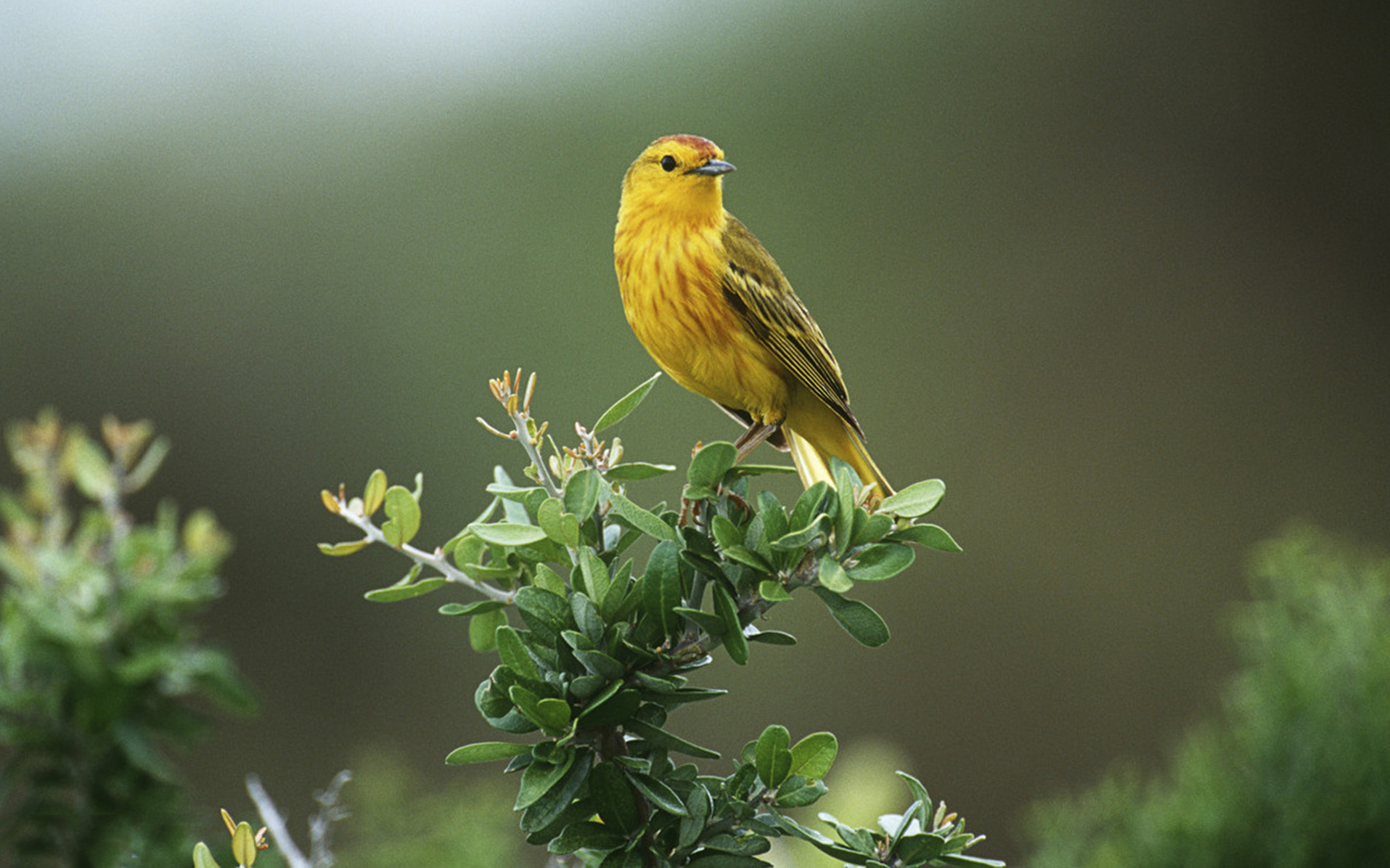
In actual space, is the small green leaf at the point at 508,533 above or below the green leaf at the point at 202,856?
above

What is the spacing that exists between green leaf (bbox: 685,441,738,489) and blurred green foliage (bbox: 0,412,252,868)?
74cm

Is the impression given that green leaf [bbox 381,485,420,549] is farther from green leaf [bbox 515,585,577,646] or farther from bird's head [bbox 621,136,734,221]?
bird's head [bbox 621,136,734,221]

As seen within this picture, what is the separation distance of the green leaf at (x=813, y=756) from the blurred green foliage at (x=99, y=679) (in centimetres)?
74

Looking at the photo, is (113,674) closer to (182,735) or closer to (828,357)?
(182,735)

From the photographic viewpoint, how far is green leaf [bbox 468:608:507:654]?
109cm

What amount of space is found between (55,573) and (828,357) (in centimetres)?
117

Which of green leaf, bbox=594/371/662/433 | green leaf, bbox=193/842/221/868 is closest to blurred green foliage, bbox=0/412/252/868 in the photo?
green leaf, bbox=193/842/221/868

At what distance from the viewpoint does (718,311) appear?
1737 millimetres

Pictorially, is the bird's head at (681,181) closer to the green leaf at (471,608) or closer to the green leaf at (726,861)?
the green leaf at (471,608)

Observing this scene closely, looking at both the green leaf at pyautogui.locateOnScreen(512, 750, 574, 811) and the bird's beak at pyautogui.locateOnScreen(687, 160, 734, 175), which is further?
the bird's beak at pyautogui.locateOnScreen(687, 160, 734, 175)

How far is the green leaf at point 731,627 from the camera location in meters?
0.88

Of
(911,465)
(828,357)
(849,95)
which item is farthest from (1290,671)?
(849,95)

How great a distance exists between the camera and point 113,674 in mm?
1307

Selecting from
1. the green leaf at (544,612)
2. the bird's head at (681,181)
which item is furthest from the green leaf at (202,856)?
the bird's head at (681,181)
